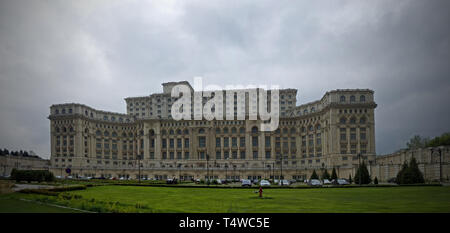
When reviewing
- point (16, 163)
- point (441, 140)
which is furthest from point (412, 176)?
point (16, 163)

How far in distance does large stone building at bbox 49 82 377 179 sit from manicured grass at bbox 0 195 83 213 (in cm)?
7767

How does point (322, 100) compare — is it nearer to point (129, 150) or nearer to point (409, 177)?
point (409, 177)

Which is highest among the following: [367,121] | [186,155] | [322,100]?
[322,100]

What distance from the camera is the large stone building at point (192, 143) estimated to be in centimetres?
10412

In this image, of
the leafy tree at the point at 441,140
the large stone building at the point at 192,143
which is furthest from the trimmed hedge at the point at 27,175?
the leafy tree at the point at 441,140

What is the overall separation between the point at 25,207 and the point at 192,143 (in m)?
97.5

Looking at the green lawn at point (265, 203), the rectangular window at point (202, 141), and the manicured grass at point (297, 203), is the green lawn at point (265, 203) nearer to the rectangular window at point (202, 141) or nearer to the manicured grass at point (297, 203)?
the manicured grass at point (297, 203)

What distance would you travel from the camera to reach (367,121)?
9812 centimetres

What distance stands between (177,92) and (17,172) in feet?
281

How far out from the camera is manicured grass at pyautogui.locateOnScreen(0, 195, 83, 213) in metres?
20.1

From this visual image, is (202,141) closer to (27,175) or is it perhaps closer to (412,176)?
(27,175)

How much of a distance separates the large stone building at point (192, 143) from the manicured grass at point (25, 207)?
77.7m
